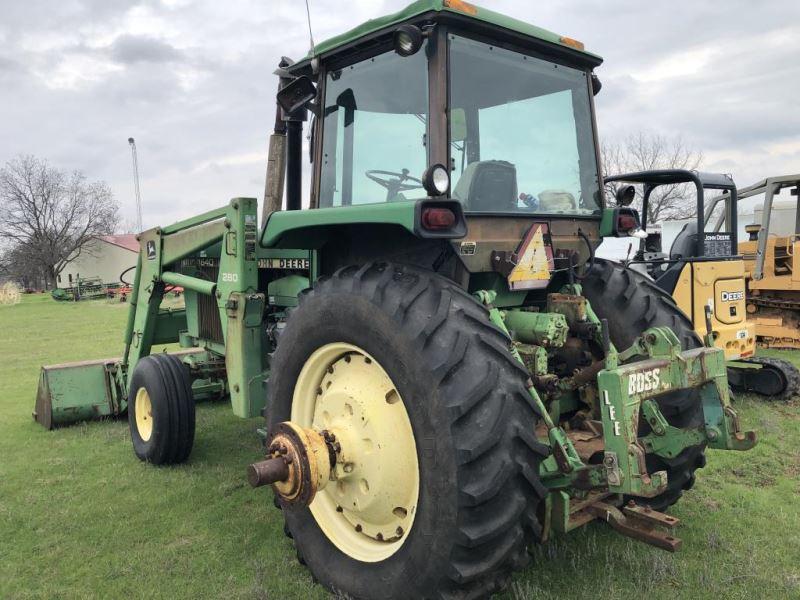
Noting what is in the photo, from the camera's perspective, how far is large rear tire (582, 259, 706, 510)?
3365 millimetres

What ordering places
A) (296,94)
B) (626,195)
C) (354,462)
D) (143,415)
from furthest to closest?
1. (143,415)
2. (626,195)
3. (296,94)
4. (354,462)

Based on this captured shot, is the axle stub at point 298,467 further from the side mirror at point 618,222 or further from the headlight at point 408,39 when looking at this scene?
the side mirror at point 618,222

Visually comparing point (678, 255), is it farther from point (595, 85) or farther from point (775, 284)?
point (595, 85)

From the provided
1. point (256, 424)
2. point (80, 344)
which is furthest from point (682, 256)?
point (80, 344)

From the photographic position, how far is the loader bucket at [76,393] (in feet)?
19.8

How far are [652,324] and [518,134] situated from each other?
4.26 feet

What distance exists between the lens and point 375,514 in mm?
2902

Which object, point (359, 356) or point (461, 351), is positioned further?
point (359, 356)

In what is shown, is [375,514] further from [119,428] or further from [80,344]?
[80,344]

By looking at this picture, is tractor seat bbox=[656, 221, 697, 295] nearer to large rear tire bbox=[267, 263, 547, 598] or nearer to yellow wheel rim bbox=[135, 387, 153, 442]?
large rear tire bbox=[267, 263, 547, 598]

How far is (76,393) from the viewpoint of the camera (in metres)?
6.10

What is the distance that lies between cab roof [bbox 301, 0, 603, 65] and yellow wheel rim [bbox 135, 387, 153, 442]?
295 centimetres

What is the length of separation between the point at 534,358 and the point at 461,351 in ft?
2.56

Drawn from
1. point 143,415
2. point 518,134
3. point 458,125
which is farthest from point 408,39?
point 143,415
